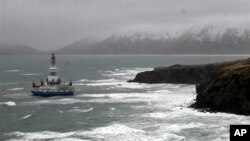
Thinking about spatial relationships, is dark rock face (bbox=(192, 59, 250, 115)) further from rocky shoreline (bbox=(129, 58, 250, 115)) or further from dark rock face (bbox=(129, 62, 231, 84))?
dark rock face (bbox=(129, 62, 231, 84))

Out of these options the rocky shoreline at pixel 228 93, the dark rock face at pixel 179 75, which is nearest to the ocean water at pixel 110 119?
the rocky shoreline at pixel 228 93

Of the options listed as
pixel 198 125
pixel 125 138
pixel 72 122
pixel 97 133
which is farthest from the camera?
pixel 72 122

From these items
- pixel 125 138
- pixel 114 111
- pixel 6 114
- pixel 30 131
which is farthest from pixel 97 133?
pixel 6 114

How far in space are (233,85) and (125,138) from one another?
30.7 meters

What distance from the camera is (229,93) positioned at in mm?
76438

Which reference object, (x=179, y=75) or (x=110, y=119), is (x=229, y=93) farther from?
(x=179, y=75)

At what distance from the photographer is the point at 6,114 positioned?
7875 cm

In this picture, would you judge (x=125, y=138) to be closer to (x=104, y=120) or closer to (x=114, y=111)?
(x=104, y=120)

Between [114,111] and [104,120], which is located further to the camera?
[114,111]

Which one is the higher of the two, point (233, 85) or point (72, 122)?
point (233, 85)

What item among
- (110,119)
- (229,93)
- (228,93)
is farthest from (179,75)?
(110,119)

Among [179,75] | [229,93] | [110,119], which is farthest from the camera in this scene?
[179,75]

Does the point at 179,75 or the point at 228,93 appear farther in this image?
Answer: the point at 179,75

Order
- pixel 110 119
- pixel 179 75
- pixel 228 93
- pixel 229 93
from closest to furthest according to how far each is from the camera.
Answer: pixel 110 119 → pixel 229 93 → pixel 228 93 → pixel 179 75
